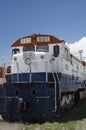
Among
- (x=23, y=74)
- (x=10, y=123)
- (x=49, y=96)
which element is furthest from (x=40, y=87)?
(x=10, y=123)

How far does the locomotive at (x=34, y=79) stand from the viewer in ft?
35.7

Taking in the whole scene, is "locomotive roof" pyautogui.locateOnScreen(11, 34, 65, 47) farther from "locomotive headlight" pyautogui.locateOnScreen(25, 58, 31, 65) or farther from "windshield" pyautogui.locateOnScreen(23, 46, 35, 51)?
"locomotive headlight" pyautogui.locateOnScreen(25, 58, 31, 65)

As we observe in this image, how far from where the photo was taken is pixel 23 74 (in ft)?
38.8

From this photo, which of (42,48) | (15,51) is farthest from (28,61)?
(15,51)

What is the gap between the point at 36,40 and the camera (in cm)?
1236

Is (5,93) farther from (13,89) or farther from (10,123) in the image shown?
(10,123)

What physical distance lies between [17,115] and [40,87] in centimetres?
169

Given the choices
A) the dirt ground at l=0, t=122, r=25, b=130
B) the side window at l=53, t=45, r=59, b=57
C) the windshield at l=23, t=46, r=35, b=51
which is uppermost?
the windshield at l=23, t=46, r=35, b=51

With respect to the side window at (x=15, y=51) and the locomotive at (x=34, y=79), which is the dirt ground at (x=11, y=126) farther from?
the side window at (x=15, y=51)

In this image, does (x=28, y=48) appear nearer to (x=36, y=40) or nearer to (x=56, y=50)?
(x=36, y=40)

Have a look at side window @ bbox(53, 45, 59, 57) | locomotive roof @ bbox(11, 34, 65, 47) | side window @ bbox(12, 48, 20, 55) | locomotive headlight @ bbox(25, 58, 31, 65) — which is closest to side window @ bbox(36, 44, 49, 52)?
locomotive roof @ bbox(11, 34, 65, 47)

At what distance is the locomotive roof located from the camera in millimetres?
12125

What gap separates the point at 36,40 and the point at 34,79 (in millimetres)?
2035

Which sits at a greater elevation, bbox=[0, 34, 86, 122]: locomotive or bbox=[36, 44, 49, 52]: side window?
bbox=[36, 44, 49, 52]: side window
